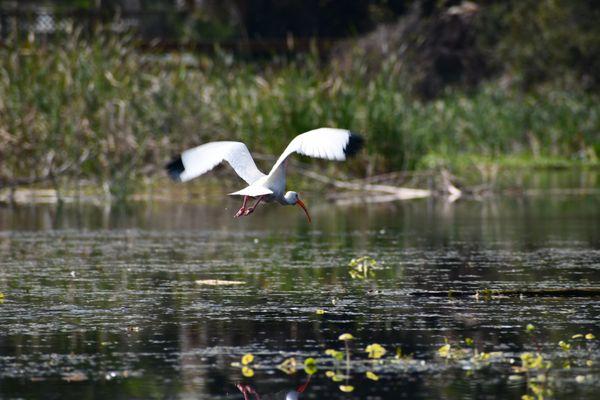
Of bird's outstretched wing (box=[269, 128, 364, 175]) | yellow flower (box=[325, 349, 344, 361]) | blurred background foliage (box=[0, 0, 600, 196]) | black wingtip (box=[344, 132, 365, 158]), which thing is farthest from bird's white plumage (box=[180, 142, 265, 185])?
blurred background foliage (box=[0, 0, 600, 196])

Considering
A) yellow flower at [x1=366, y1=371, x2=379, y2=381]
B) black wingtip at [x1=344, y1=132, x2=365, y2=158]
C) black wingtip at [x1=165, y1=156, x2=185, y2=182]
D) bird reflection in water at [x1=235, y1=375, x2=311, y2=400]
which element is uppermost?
black wingtip at [x1=344, y1=132, x2=365, y2=158]

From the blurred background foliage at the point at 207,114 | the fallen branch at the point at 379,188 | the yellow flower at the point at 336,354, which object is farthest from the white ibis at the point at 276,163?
the fallen branch at the point at 379,188

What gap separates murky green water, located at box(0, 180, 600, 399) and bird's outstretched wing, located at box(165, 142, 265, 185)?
2.62 feet

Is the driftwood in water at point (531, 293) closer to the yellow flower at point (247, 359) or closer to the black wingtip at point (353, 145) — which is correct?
the black wingtip at point (353, 145)

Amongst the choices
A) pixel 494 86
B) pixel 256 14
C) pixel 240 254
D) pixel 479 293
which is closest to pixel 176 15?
pixel 256 14

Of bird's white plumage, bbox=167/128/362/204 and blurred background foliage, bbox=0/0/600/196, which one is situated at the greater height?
blurred background foliage, bbox=0/0/600/196

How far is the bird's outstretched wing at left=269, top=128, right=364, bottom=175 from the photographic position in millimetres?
10883

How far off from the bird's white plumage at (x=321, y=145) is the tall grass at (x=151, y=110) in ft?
32.6

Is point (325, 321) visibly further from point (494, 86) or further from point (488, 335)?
point (494, 86)

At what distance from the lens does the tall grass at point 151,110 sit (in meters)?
21.1

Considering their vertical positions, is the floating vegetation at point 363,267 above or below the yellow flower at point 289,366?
above

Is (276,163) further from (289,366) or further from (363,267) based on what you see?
(289,366)

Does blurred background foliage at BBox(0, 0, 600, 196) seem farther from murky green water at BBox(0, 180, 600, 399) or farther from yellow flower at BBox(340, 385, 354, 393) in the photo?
yellow flower at BBox(340, 385, 354, 393)

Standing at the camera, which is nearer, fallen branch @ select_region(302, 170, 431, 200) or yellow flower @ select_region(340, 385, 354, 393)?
yellow flower @ select_region(340, 385, 354, 393)
